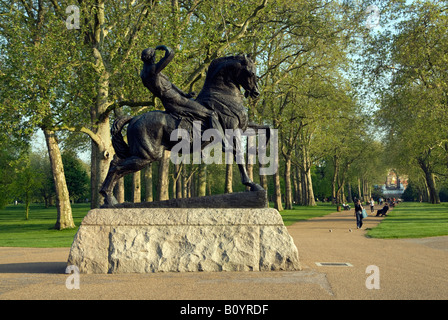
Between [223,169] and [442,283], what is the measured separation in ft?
153

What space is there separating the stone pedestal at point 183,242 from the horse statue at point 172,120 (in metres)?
0.77

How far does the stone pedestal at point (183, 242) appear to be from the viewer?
7656mm

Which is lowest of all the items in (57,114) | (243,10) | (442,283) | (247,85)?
(442,283)

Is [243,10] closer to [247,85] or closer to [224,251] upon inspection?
[247,85]

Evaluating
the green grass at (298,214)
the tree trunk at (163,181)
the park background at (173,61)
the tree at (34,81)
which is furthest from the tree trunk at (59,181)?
the green grass at (298,214)

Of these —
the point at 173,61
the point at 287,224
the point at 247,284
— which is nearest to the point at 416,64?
the point at 287,224

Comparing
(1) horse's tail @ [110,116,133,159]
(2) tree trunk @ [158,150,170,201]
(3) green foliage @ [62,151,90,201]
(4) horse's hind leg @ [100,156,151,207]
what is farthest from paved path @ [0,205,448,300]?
(3) green foliage @ [62,151,90,201]

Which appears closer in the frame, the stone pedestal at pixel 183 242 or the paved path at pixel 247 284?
the paved path at pixel 247 284

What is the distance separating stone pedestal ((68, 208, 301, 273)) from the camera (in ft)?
25.1

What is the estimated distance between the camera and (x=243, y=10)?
22844 mm

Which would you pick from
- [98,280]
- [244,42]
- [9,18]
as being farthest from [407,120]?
[98,280]

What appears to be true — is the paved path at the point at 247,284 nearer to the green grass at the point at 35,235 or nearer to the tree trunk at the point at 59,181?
the green grass at the point at 35,235

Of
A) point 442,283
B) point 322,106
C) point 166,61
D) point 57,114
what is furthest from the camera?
point 322,106

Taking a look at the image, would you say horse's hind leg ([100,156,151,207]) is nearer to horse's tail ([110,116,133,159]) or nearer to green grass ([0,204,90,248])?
A: horse's tail ([110,116,133,159])
